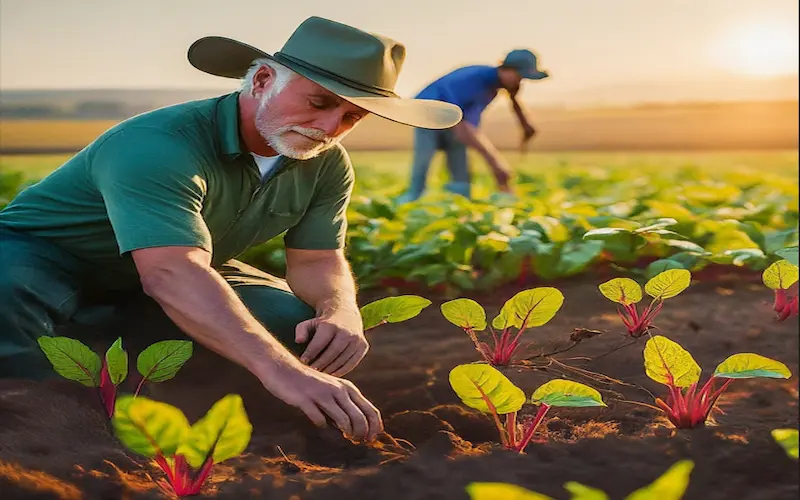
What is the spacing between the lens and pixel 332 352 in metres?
2.01

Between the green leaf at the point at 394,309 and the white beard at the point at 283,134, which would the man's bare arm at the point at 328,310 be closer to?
the green leaf at the point at 394,309

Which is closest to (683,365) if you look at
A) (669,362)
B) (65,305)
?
(669,362)

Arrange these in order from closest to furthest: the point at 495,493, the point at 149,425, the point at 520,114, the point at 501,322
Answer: the point at 495,493, the point at 149,425, the point at 501,322, the point at 520,114

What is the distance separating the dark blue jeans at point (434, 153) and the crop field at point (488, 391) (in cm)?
205


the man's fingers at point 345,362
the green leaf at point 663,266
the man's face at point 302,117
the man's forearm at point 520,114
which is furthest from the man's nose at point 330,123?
the man's forearm at point 520,114

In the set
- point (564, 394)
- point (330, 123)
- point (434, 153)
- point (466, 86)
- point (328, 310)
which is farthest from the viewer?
point (434, 153)

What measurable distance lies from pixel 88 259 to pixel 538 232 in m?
1.70

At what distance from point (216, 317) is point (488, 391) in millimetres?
562

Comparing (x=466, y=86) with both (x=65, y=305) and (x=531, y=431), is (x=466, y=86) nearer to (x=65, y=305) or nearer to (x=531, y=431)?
(x=65, y=305)

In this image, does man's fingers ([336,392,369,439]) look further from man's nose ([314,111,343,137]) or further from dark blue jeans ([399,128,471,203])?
dark blue jeans ([399,128,471,203])

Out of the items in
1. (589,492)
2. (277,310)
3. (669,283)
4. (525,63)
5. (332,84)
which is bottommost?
(277,310)

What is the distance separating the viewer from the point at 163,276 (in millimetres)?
1829

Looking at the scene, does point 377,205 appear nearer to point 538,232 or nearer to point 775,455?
point 538,232

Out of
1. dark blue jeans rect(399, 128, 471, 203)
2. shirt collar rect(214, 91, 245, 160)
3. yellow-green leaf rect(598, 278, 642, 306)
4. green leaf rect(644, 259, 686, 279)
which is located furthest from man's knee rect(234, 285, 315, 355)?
dark blue jeans rect(399, 128, 471, 203)
